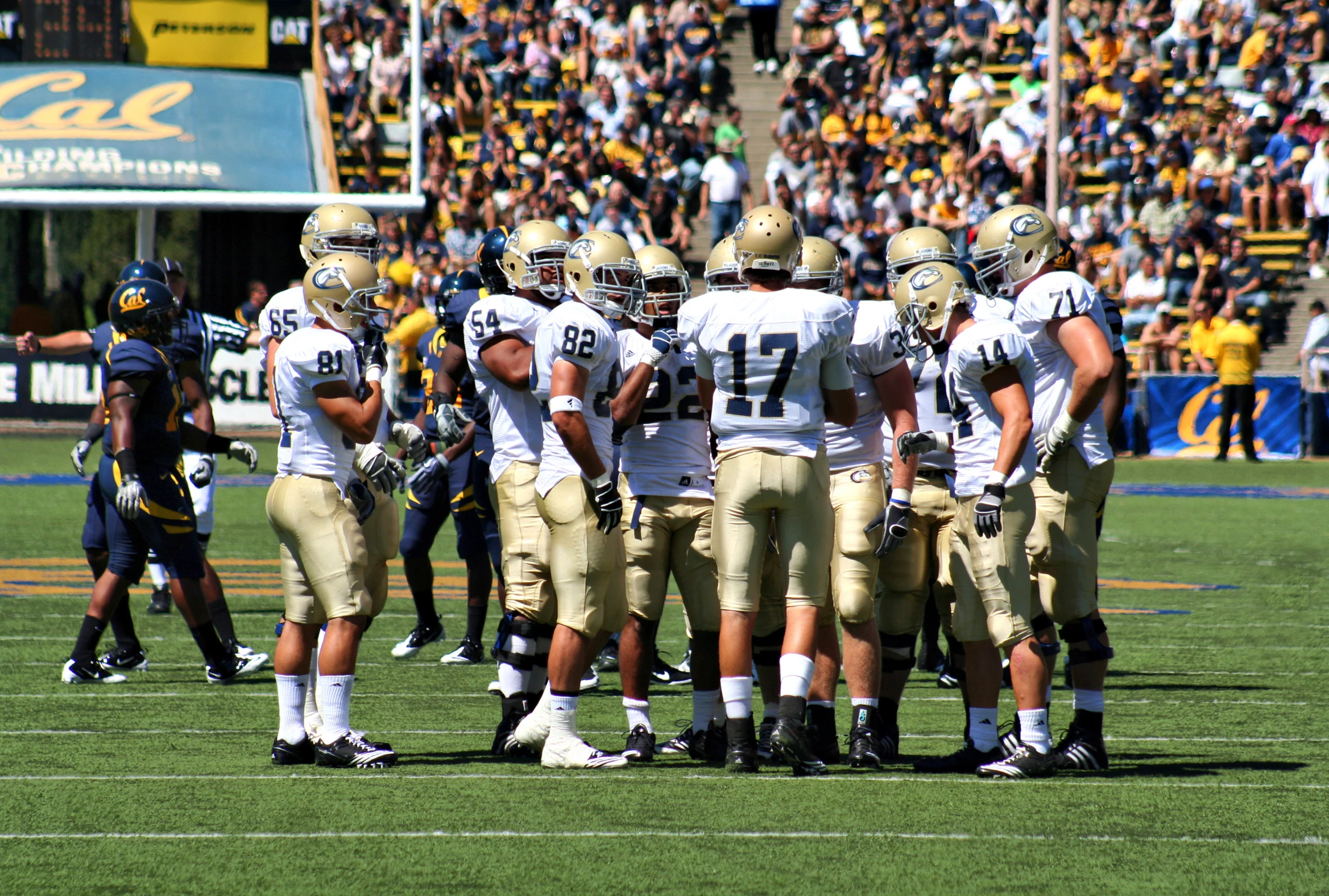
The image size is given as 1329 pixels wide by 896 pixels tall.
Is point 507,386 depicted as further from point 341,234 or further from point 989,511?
point 989,511

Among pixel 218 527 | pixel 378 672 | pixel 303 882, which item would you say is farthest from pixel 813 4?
pixel 303 882

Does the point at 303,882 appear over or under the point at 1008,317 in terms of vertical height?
under

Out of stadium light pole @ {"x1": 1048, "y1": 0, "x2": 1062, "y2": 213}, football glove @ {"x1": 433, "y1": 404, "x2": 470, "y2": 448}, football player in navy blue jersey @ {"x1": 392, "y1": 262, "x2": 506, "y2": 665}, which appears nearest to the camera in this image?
football glove @ {"x1": 433, "y1": 404, "x2": 470, "y2": 448}

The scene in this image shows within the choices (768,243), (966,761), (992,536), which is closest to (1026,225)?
(768,243)

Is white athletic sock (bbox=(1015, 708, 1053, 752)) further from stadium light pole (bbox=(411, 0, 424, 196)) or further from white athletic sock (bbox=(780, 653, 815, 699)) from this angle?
stadium light pole (bbox=(411, 0, 424, 196))

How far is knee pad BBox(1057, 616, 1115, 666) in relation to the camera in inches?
251

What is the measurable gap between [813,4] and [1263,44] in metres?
7.12

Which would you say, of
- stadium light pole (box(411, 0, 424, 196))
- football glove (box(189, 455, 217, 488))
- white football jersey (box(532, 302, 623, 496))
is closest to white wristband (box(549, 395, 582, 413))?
white football jersey (box(532, 302, 623, 496))

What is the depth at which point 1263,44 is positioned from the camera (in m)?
26.2

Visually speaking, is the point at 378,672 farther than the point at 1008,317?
Yes

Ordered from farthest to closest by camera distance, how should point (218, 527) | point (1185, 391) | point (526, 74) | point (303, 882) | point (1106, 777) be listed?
point (526, 74), point (1185, 391), point (218, 527), point (1106, 777), point (303, 882)

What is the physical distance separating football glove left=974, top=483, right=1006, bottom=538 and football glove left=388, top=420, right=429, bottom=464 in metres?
2.06

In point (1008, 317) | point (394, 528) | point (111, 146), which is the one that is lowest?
point (394, 528)

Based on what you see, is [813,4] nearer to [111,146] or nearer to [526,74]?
[526,74]
